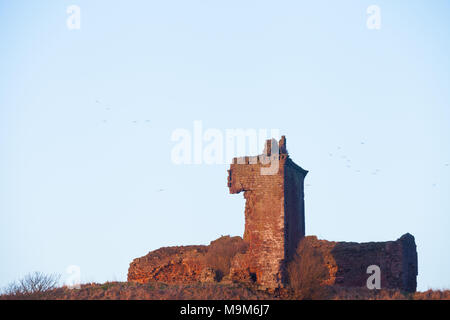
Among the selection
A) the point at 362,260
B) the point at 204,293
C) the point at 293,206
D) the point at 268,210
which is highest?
the point at 293,206

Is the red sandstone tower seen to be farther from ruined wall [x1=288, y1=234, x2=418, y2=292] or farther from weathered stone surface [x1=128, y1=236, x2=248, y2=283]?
ruined wall [x1=288, y1=234, x2=418, y2=292]

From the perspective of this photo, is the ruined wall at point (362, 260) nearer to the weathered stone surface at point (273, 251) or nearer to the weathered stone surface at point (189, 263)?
the weathered stone surface at point (273, 251)

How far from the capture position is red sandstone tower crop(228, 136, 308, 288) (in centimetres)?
2178

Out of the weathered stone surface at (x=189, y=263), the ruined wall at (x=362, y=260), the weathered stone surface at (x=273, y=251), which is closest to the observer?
the weathered stone surface at (x=273, y=251)

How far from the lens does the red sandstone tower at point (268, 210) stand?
2178 centimetres

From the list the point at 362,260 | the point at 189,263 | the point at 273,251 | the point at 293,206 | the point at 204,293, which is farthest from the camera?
the point at 189,263

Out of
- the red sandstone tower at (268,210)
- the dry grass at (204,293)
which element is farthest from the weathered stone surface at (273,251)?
the dry grass at (204,293)

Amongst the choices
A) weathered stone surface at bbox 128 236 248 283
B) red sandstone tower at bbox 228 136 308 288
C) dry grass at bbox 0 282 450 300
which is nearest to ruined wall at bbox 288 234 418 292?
red sandstone tower at bbox 228 136 308 288

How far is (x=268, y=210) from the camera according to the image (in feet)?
73.6

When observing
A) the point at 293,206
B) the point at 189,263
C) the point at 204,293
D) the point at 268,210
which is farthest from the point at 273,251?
the point at 189,263

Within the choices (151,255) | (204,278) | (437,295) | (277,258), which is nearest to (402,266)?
(437,295)

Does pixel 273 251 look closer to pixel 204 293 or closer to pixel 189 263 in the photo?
pixel 204 293
